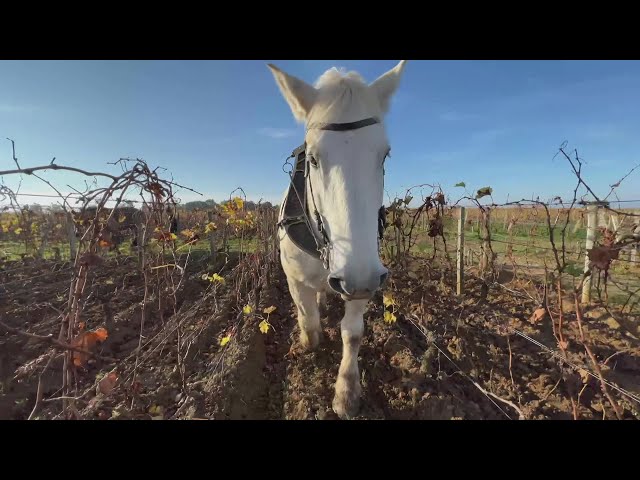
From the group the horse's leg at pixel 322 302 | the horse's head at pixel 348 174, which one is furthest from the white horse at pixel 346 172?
the horse's leg at pixel 322 302

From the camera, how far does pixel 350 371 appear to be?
10.3ft

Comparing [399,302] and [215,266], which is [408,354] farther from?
[215,266]

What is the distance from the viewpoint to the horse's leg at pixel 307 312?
3.73 meters

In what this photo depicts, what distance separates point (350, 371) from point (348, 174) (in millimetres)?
2112

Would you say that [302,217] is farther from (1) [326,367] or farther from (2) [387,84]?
(1) [326,367]

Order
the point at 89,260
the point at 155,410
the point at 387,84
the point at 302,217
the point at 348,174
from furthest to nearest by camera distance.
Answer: the point at 302,217
the point at 155,410
the point at 387,84
the point at 348,174
the point at 89,260

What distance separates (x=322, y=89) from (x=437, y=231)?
2.91 m

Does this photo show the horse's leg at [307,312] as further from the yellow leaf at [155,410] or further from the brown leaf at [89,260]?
the brown leaf at [89,260]

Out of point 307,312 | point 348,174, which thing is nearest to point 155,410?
point 307,312

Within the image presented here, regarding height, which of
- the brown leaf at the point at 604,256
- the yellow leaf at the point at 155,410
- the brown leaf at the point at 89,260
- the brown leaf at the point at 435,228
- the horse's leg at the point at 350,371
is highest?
the brown leaf at the point at 435,228

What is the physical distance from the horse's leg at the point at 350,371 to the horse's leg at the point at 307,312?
67 cm

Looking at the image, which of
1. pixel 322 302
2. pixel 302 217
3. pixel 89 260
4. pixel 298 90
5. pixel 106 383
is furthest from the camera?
pixel 322 302

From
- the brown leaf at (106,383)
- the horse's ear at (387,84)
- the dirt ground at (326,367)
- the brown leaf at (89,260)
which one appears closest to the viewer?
the brown leaf at (89,260)

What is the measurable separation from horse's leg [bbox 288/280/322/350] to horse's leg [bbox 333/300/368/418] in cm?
67
